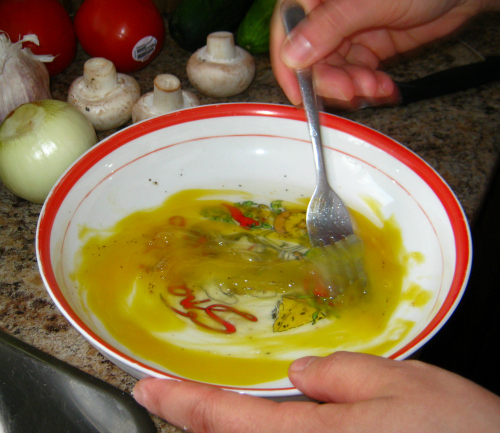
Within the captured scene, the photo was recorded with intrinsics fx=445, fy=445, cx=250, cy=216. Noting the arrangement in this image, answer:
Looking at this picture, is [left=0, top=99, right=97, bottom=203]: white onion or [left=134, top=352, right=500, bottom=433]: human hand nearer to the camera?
[left=134, top=352, right=500, bottom=433]: human hand

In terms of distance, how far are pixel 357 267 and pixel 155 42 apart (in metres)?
0.86

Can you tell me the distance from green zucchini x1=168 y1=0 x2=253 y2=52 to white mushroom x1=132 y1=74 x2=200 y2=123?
1.00 feet

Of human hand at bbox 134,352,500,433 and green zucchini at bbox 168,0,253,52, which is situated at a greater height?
green zucchini at bbox 168,0,253,52

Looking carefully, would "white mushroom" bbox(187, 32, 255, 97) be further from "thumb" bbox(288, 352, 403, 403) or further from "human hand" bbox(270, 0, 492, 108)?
"thumb" bbox(288, 352, 403, 403)

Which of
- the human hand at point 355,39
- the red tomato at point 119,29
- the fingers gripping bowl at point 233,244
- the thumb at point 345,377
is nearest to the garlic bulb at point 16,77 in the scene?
the red tomato at point 119,29

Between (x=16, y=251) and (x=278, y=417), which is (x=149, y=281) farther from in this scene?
(x=278, y=417)

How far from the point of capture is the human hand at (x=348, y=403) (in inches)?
16.4

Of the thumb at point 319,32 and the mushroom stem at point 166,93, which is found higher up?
the thumb at point 319,32

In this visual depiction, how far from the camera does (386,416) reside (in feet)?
1.39

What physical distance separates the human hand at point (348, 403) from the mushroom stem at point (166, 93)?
2.07 ft

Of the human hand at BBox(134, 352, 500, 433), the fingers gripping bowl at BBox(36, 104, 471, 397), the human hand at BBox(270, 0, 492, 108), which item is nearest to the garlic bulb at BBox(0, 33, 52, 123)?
the fingers gripping bowl at BBox(36, 104, 471, 397)

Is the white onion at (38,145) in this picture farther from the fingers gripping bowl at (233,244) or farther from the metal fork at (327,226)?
the metal fork at (327,226)

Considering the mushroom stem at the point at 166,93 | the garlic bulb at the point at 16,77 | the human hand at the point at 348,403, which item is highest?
the garlic bulb at the point at 16,77

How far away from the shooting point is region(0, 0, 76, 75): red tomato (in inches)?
43.2
